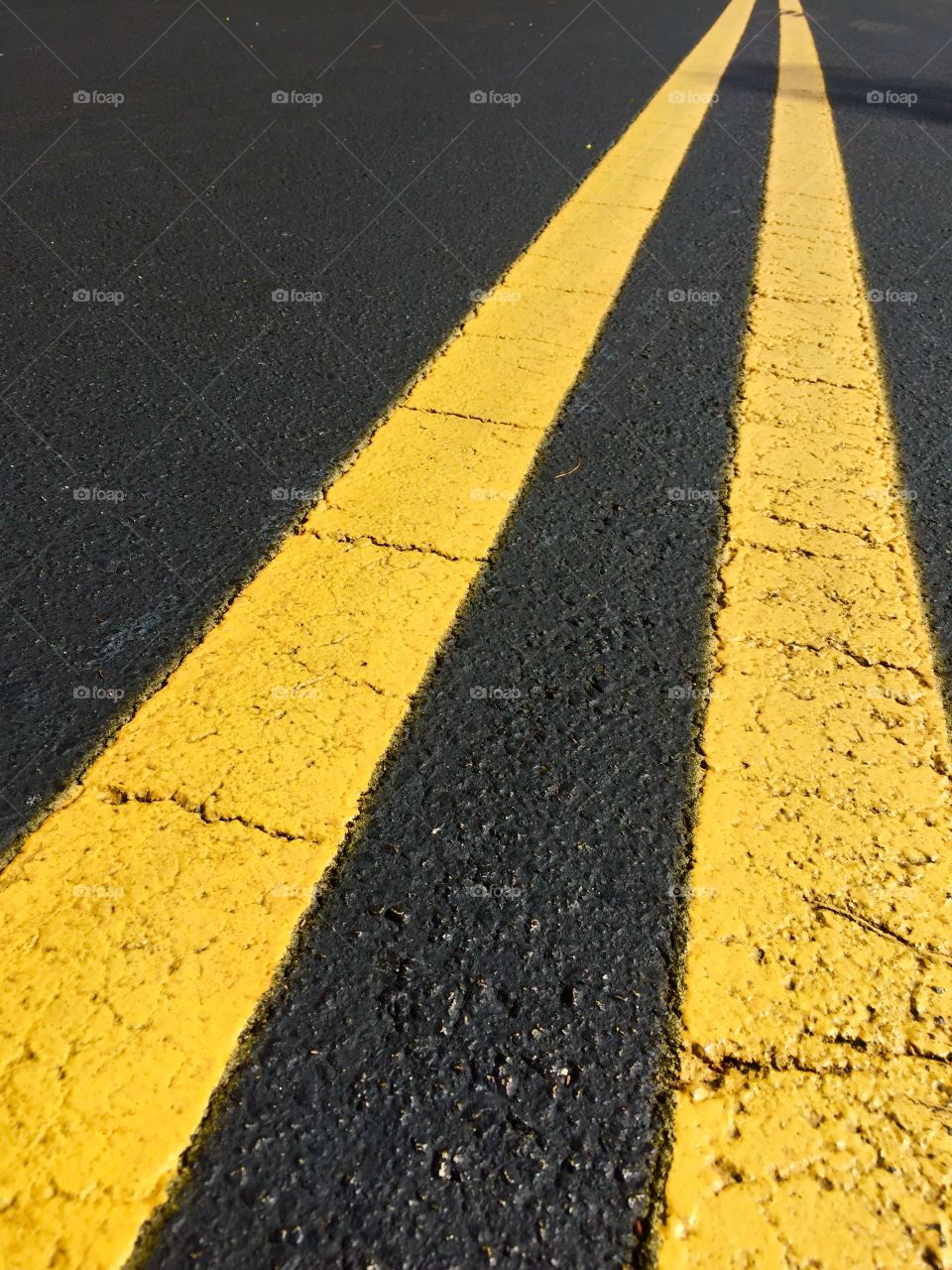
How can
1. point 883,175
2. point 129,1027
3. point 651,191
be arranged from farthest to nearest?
1. point 883,175
2. point 651,191
3. point 129,1027

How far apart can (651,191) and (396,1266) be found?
332 centimetres

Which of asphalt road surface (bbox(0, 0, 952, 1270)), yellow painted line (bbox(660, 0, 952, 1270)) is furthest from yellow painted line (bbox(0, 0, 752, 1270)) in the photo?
yellow painted line (bbox(660, 0, 952, 1270))

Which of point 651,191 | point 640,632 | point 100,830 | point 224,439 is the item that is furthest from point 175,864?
point 651,191

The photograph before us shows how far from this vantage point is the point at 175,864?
1.16 meters

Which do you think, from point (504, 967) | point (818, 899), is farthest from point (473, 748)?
point (818, 899)

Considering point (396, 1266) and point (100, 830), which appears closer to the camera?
point (396, 1266)

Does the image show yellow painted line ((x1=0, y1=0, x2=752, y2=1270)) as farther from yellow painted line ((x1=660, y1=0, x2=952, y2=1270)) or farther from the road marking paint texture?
yellow painted line ((x1=660, y1=0, x2=952, y2=1270))

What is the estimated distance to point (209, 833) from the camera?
3.93 feet

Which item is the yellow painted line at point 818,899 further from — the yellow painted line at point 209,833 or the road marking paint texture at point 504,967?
the yellow painted line at point 209,833

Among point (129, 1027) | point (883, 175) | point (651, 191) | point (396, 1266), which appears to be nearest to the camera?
point (396, 1266)

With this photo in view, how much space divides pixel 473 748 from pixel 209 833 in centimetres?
34

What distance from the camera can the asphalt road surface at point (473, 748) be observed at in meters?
0.92

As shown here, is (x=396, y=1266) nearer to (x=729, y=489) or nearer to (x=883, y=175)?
(x=729, y=489)

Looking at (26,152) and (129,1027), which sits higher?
(26,152)
